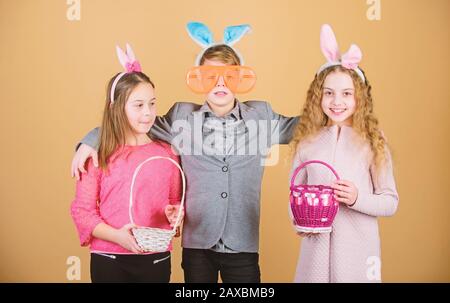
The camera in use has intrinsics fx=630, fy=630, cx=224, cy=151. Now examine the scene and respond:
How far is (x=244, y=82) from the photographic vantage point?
2.76 m

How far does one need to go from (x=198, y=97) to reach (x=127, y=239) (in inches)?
28.8

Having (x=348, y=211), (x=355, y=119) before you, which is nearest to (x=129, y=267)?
(x=348, y=211)

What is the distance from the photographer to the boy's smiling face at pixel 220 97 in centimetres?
271

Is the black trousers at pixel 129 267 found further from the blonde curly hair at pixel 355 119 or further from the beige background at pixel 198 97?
the blonde curly hair at pixel 355 119

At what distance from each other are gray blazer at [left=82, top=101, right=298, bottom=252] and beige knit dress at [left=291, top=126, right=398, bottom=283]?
186mm

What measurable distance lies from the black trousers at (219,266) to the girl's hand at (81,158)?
22.2 inches

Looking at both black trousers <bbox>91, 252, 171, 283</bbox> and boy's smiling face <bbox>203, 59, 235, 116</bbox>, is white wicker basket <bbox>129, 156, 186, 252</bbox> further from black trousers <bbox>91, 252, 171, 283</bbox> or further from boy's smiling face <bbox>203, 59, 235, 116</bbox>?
boy's smiling face <bbox>203, 59, 235, 116</bbox>

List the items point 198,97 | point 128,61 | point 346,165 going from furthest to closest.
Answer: point 198,97 < point 128,61 < point 346,165

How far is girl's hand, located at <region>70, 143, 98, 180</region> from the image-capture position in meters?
2.71

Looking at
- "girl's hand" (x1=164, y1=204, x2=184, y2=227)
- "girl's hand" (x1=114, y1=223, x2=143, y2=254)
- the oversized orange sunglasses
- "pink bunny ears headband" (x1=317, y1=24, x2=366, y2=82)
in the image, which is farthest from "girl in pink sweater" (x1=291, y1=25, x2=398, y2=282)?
"girl's hand" (x1=114, y1=223, x2=143, y2=254)

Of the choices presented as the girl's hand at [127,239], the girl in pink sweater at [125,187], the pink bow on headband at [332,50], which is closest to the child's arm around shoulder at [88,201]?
the girl in pink sweater at [125,187]

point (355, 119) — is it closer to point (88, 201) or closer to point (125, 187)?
point (125, 187)

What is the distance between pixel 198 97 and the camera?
2889 millimetres
